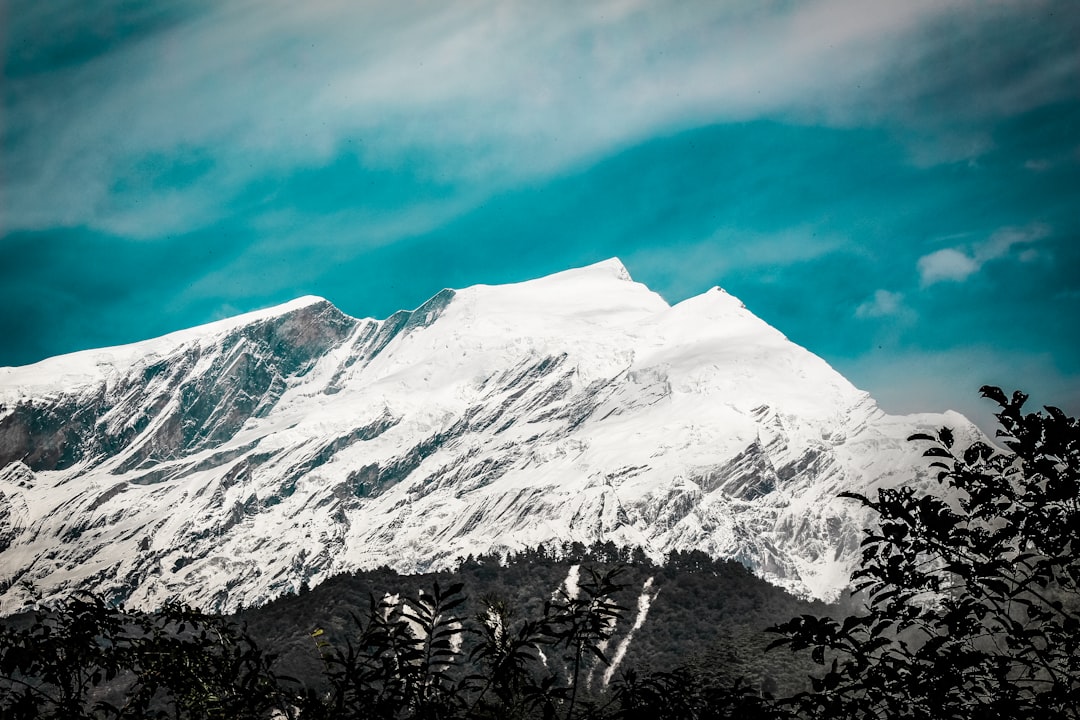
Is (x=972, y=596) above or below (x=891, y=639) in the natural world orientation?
above

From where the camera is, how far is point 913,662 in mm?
12047

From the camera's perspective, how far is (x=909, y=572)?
42.3 ft

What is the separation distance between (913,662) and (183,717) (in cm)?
1245

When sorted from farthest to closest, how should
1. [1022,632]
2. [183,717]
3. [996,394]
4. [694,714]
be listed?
[183,717]
[694,714]
[996,394]
[1022,632]

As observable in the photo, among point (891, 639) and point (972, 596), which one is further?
point (972, 596)

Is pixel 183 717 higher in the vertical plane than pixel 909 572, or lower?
lower

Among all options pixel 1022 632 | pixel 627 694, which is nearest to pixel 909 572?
pixel 1022 632

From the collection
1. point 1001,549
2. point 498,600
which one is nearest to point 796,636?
point 1001,549

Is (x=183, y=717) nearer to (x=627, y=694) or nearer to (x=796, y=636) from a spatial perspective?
(x=627, y=694)

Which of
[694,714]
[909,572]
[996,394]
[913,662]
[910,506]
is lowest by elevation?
[694,714]

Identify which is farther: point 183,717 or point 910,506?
point 183,717

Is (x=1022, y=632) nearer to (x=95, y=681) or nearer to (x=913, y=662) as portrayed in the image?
(x=913, y=662)

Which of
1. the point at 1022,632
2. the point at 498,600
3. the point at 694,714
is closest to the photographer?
the point at 1022,632

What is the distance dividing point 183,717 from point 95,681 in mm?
2191
